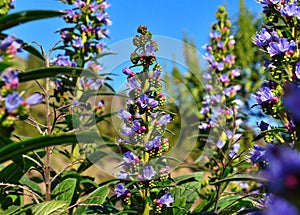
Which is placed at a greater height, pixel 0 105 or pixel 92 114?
pixel 92 114

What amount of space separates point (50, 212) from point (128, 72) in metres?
0.82

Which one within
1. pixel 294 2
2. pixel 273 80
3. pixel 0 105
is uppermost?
pixel 294 2

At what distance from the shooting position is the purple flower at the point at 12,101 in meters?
1.32

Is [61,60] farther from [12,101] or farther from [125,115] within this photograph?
[12,101]

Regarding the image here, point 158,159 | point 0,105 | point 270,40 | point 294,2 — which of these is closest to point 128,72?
point 158,159

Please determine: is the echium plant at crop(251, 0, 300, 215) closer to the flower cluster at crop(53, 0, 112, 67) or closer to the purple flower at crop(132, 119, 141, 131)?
the purple flower at crop(132, 119, 141, 131)

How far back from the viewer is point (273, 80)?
2.11 metres

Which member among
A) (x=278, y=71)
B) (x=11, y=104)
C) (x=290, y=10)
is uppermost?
(x=290, y=10)

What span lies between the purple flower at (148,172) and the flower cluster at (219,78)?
207 cm

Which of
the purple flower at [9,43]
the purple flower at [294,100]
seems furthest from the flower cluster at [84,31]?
the purple flower at [294,100]

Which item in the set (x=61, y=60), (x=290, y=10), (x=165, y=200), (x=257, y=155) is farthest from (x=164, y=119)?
(x=61, y=60)

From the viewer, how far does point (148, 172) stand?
2184 mm

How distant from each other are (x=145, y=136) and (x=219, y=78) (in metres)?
2.37

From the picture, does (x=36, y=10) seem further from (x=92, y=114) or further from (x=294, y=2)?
(x=92, y=114)
